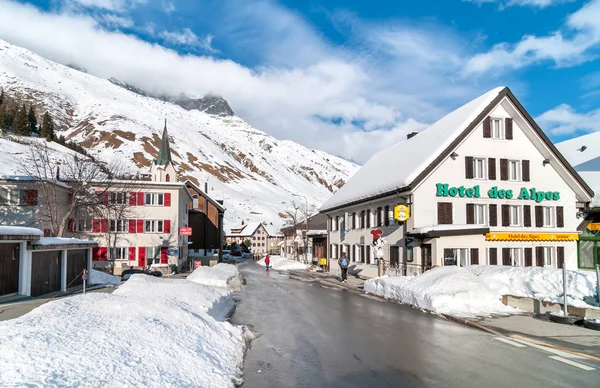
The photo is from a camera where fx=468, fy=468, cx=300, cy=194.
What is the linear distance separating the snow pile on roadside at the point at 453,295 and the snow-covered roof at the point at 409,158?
11435mm

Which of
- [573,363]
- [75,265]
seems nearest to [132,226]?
[75,265]

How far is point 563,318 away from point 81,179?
44750mm

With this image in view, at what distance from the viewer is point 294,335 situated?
1384 centimetres

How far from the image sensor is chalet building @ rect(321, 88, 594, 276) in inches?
1260

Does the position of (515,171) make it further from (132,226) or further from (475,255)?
(132,226)

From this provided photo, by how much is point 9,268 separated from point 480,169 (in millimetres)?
30134

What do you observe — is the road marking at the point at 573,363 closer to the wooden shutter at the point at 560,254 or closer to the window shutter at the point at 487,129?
the window shutter at the point at 487,129

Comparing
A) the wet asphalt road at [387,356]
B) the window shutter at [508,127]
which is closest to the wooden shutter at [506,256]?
the window shutter at [508,127]

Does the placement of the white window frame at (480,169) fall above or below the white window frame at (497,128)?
below

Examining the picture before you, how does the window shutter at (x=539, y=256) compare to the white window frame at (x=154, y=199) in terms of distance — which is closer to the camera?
the window shutter at (x=539, y=256)

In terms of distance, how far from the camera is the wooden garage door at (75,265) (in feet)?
92.5

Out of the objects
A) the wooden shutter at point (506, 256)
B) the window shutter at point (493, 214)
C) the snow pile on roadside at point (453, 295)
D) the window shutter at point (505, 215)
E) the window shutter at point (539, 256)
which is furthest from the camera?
the window shutter at point (505, 215)

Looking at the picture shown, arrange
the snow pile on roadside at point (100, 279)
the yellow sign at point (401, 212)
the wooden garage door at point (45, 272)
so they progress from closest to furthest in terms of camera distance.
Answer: the wooden garage door at point (45, 272), the yellow sign at point (401, 212), the snow pile on roadside at point (100, 279)

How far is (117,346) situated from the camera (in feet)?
25.4
